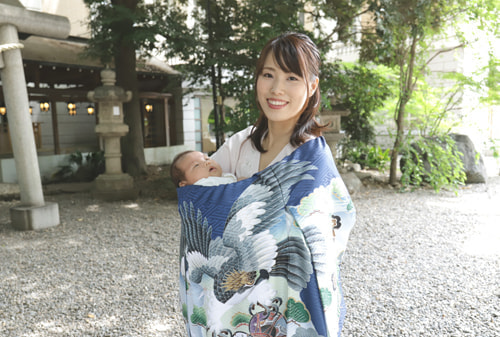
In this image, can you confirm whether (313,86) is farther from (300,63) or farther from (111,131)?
(111,131)

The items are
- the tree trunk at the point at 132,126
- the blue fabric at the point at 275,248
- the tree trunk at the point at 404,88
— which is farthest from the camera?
the tree trunk at the point at 132,126

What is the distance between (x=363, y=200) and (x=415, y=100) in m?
2.69

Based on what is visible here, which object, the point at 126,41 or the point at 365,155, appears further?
the point at 365,155

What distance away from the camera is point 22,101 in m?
5.41

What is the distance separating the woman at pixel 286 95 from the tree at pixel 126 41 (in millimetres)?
6000

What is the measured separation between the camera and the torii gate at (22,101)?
209 inches

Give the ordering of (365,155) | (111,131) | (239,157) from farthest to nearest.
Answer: (365,155), (111,131), (239,157)

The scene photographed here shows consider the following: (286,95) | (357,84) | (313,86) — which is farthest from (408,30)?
(286,95)

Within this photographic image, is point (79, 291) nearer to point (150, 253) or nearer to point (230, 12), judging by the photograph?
point (150, 253)

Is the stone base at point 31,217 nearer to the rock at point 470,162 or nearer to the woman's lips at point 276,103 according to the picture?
the woman's lips at point 276,103

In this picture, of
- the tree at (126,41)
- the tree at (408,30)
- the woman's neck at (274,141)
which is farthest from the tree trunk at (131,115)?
the woman's neck at (274,141)

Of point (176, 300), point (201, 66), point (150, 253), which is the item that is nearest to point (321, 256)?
point (176, 300)

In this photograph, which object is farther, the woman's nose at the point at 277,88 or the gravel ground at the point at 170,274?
the gravel ground at the point at 170,274

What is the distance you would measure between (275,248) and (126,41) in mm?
Result: 7606
